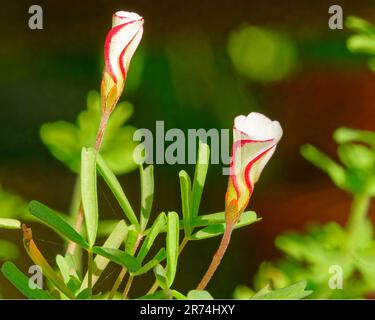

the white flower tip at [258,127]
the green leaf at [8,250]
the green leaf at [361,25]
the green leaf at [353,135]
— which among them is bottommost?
the green leaf at [8,250]

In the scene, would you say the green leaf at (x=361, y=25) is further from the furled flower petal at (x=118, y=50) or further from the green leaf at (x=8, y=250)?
the green leaf at (x=8, y=250)

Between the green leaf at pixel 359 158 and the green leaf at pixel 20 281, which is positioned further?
the green leaf at pixel 359 158

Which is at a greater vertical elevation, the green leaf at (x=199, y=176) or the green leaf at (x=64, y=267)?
the green leaf at (x=199, y=176)

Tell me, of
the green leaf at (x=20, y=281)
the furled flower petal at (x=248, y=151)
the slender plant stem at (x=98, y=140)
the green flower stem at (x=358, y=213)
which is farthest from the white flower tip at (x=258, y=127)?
the green flower stem at (x=358, y=213)

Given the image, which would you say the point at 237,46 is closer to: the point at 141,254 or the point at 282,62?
the point at 282,62

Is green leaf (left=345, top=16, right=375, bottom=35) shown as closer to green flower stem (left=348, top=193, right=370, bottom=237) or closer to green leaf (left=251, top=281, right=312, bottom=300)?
green flower stem (left=348, top=193, right=370, bottom=237)

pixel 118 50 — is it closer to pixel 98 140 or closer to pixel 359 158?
pixel 98 140
